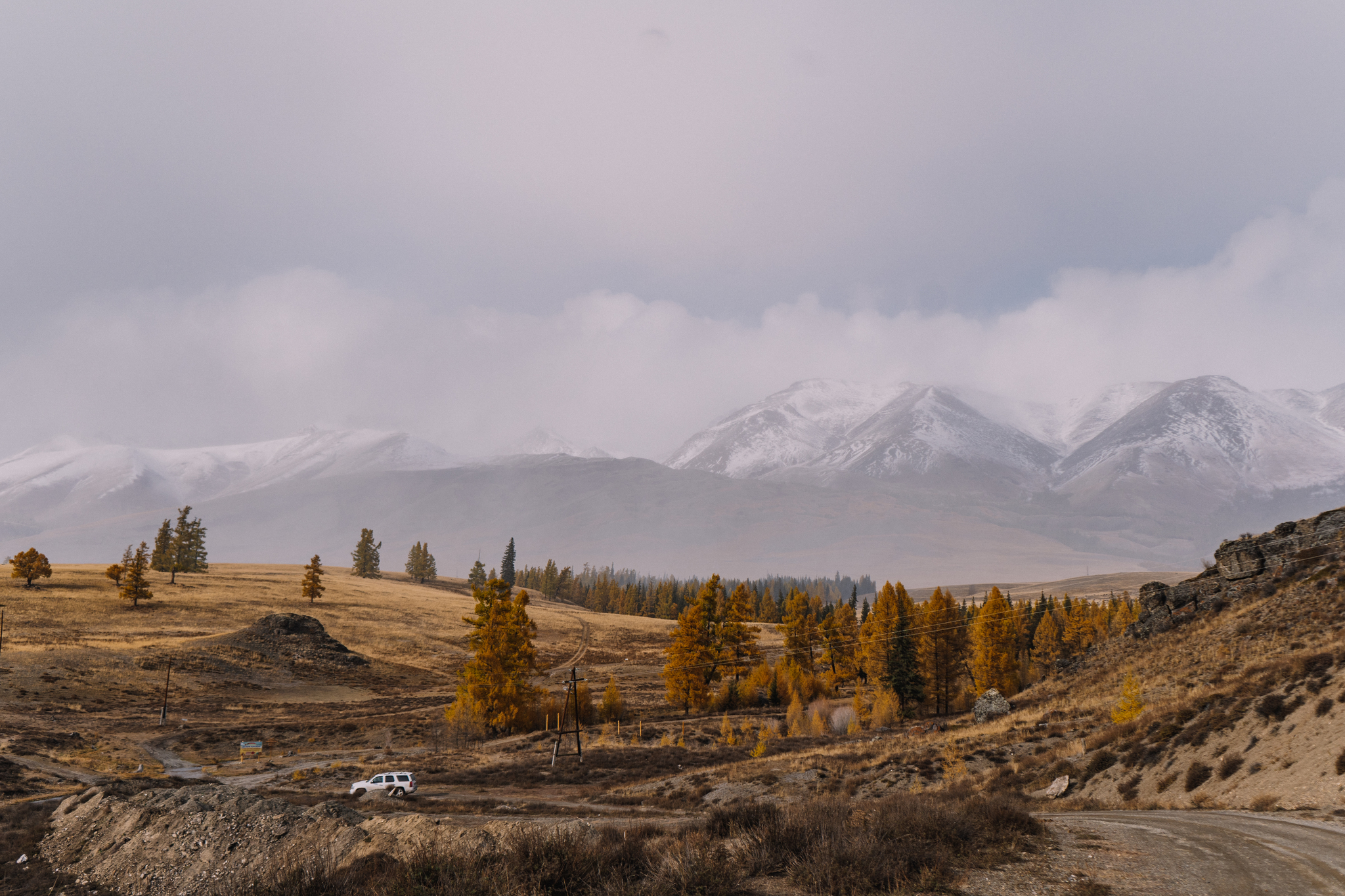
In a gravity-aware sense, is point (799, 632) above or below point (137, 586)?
below

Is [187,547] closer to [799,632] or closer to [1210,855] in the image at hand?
[799,632]

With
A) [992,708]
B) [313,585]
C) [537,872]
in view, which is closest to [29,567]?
[313,585]

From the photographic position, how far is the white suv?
116 ft

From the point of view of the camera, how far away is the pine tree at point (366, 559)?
182m

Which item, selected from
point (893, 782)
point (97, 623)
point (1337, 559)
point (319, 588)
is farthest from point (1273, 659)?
point (319, 588)

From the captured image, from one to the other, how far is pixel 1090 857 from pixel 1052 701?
148 ft

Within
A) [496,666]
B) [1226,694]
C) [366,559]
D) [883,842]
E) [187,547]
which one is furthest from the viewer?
[366,559]

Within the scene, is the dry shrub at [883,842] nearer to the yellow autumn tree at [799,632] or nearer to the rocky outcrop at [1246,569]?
the rocky outcrop at [1246,569]

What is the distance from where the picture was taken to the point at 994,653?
7656 cm

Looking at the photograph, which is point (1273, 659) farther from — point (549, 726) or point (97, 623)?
point (97, 623)

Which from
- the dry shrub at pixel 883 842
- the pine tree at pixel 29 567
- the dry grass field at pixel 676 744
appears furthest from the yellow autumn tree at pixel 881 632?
the pine tree at pixel 29 567

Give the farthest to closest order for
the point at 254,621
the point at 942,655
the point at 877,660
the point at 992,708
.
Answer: the point at 254,621
the point at 877,660
the point at 942,655
the point at 992,708

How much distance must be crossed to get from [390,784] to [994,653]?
6793 centimetres

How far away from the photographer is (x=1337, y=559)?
130 feet
